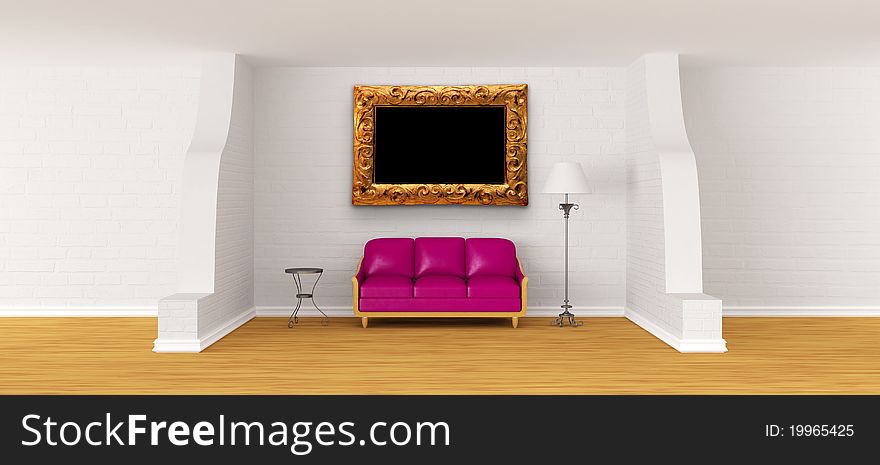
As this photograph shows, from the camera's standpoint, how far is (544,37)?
681cm

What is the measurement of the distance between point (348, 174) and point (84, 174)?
9.51ft

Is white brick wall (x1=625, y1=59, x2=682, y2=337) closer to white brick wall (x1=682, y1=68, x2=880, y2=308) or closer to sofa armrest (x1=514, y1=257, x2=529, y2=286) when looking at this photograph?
white brick wall (x1=682, y1=68, x2=880, y2=308)

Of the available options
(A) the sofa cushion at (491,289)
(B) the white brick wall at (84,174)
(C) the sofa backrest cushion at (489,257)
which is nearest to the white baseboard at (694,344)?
(A) the sofa cushion at (491,289)

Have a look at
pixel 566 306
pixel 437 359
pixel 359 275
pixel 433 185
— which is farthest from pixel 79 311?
pixel 566 306

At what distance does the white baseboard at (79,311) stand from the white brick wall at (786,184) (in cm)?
629

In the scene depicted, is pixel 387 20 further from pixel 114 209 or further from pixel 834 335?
pixel 834 335

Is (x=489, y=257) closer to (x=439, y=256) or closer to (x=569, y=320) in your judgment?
(x=439, y=256)

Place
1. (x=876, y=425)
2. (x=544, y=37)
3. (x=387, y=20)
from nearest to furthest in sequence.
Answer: (x=876, y=425)
(x=387, y=20)
(x=544, y=37)

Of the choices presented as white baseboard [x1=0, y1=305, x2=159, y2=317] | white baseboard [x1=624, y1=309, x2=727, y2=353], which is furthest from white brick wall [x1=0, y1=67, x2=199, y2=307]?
white baseboard [x1=624, y1=309, x2=727, y2=353]

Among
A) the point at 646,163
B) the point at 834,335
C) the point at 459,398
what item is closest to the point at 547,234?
the point at 646,163

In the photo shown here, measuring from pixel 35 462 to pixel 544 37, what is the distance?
206 inches

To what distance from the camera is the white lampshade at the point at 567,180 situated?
7.52 metres

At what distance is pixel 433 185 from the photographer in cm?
814

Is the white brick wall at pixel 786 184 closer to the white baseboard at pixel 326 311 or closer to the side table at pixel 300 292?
the white baseboard at pixel 326 311
